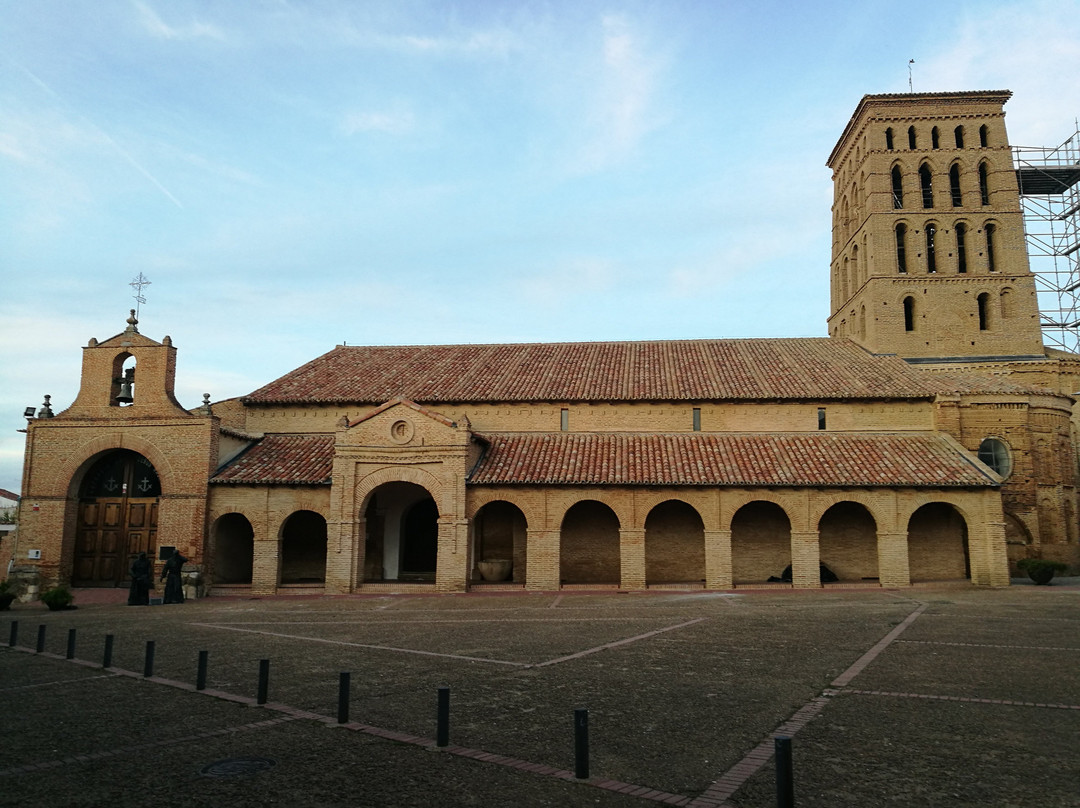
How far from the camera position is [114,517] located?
26047 millimetres

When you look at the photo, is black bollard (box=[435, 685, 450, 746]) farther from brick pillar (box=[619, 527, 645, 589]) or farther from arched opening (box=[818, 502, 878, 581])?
arched opening (box=[818, 502, 878, 581])

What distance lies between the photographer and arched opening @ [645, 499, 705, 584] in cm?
2675

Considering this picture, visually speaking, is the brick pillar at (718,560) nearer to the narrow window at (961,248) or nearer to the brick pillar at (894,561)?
the brick pillar at (894,561)

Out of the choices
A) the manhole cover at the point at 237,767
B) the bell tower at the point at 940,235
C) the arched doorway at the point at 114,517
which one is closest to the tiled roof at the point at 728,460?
the bell tower at the point at 940,235

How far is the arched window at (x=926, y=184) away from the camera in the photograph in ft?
117

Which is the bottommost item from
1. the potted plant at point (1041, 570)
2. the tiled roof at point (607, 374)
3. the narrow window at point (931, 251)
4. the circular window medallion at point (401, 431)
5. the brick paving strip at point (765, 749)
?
the brick paving strip at point (765, 749)

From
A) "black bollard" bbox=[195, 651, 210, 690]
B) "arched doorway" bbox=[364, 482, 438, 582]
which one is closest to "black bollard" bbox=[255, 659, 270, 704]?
"black bollard" bbox=[195, 651, 210, 690]

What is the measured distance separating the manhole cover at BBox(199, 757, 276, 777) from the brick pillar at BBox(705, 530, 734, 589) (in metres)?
19.0

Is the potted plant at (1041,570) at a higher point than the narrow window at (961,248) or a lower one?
lower

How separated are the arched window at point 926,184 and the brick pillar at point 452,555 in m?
27.4

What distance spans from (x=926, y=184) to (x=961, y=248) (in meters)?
3.64

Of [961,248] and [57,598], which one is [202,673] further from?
[961,248]

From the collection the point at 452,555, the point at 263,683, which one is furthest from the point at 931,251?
the point at 263,683

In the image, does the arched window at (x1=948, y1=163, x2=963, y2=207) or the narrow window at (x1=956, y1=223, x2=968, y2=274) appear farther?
the arched window at (x1=948, y1=163, x2=963, y2=207)
